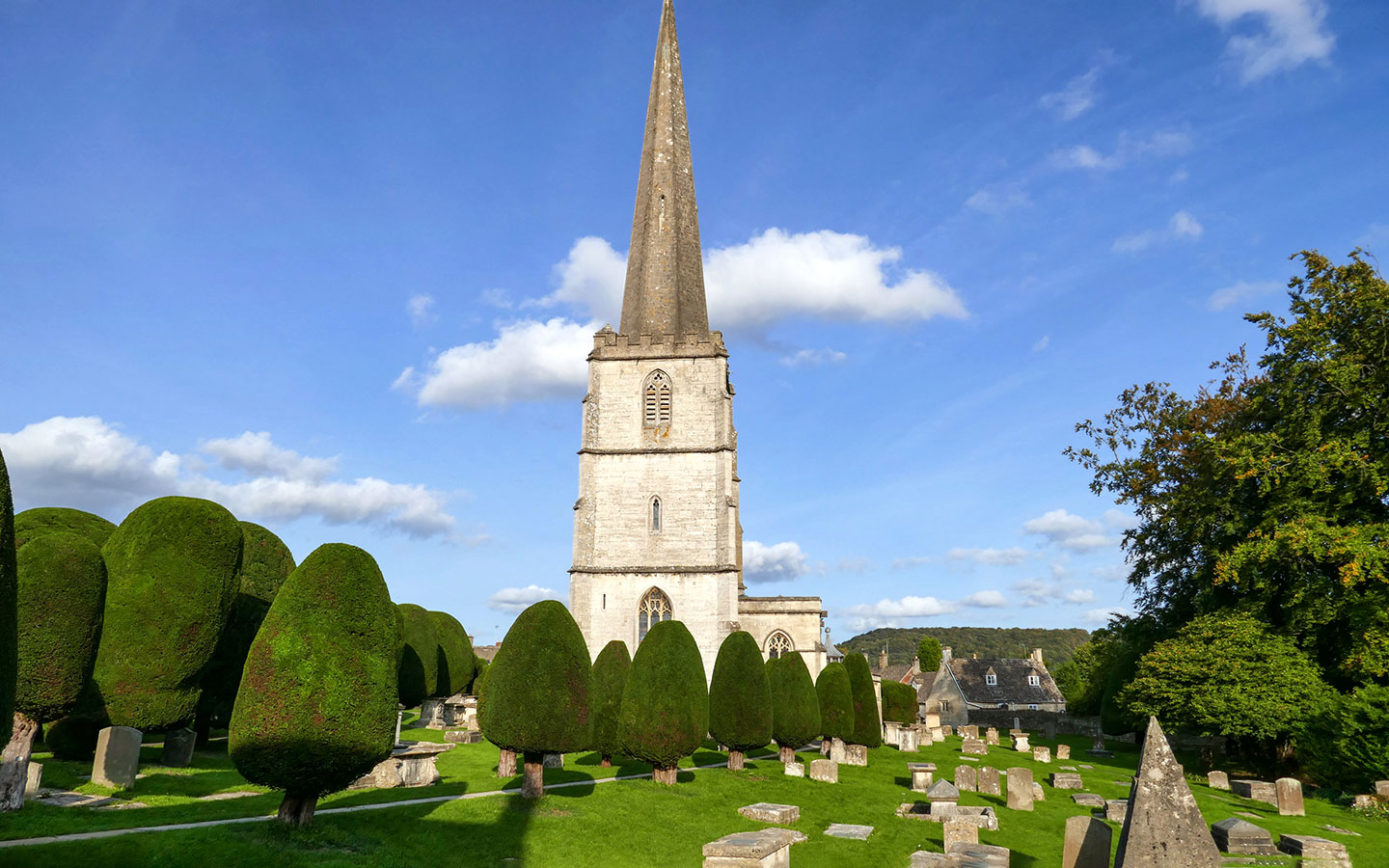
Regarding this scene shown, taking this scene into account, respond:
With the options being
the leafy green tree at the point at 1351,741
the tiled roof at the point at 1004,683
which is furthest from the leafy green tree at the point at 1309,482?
the tiled roof at the point at 1004,683

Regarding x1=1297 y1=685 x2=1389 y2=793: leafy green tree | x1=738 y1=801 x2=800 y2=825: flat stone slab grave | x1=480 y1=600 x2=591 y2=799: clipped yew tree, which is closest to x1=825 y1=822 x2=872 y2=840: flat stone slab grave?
x1=738 y1=801 x2=800 y2=825: flat stone slab grave

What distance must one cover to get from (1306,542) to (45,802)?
29080 millimetres

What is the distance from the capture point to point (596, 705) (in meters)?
23.8

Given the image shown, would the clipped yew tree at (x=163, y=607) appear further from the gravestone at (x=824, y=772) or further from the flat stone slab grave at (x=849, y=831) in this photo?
the gravestone at (x=824, y=772)

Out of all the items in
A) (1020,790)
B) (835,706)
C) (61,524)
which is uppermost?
(61,524)

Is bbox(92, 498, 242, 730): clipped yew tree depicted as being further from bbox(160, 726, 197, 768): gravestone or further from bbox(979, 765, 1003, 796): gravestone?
bbox(979, 765, 1003, 796): gravestone

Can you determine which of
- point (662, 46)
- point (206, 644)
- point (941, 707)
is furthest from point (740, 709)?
point (941, 707)

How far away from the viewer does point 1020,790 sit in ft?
68.1

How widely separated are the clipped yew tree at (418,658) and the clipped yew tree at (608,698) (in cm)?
1145

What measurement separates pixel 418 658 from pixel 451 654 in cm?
688

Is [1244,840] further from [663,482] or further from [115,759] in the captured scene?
[663,482]

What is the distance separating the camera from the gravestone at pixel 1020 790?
67.5ft

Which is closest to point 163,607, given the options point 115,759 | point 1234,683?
point 115,759

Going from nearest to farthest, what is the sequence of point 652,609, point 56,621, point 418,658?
point 56,621
point 418,658
point 652,609
